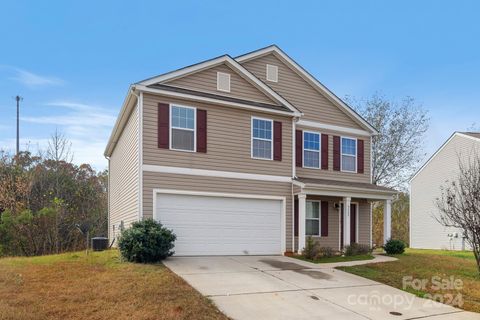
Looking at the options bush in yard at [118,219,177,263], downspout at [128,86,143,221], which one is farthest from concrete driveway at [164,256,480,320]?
downspout at [128,86,143,221]

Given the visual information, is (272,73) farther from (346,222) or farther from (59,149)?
(59,149)

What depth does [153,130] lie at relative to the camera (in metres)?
12.7

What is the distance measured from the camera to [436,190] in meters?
26.4

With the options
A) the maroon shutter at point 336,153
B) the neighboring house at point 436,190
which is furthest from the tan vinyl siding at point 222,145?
the neighboring house at point 436,190

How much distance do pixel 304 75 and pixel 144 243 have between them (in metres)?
10.2

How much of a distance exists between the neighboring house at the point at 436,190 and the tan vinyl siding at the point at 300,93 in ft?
35.2

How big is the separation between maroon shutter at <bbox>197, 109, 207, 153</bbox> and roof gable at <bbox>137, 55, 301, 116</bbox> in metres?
1.07

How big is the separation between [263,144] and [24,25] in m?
10.8

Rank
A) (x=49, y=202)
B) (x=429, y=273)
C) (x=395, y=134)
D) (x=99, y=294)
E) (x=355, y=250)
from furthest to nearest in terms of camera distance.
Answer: (x=395, y=134), (x=49, y=202), (x=355, y=250), (x=429, y=273), (x=99, y=294)

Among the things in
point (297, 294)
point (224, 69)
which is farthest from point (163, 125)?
point (297, 294)

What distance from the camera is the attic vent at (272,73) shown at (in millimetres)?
16609

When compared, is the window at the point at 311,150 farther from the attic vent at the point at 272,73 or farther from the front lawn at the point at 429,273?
the front lawn at the point at 429,273

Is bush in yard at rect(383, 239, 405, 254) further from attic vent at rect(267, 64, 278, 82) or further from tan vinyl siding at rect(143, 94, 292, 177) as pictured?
attic vent at rect(267, 64, 278, 82)

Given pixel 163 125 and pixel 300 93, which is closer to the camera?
pixel 163 125
